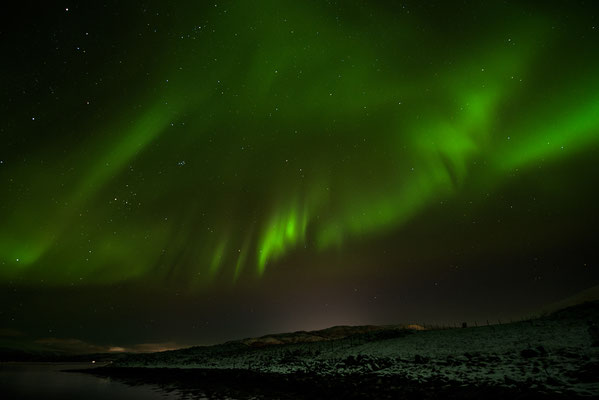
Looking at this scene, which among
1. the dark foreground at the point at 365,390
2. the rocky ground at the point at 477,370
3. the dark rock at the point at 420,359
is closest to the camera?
the dark foreground at the point at 365,390

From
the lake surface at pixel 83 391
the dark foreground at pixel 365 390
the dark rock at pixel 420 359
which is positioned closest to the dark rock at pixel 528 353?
the dark rock at pixel 420 359

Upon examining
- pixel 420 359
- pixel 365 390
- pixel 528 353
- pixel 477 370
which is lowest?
pixel 365 390

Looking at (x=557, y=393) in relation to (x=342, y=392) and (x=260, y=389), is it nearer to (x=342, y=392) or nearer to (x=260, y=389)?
(x=342, y=392)

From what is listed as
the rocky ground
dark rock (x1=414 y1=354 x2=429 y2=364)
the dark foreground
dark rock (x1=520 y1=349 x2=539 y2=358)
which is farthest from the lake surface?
dark rock (x1=520 y1=349 x2=539 y2=358)

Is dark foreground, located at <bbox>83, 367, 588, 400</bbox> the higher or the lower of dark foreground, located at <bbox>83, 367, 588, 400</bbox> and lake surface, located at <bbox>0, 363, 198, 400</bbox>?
the lower

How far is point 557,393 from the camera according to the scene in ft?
53.3

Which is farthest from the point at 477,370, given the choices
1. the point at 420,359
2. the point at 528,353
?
the point at 420,359

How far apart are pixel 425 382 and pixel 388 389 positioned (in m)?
3.06

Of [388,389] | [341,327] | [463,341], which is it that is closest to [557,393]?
[388,389]

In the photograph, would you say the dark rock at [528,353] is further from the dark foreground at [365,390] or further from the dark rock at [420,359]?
the dark foreground at [365,390]

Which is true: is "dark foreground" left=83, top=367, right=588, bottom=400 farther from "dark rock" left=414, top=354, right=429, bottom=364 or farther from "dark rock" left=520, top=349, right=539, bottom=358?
"dark rock" left=520, top=349, right=539, bottom=358

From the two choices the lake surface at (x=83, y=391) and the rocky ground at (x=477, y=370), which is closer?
the rocky ground at (x=477, y=370)

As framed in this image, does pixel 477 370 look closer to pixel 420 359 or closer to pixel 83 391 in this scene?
pixel 420 359

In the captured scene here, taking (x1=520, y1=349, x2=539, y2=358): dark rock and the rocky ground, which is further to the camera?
(x1=520, y1=349, x2=539, y2=358): dark rock
